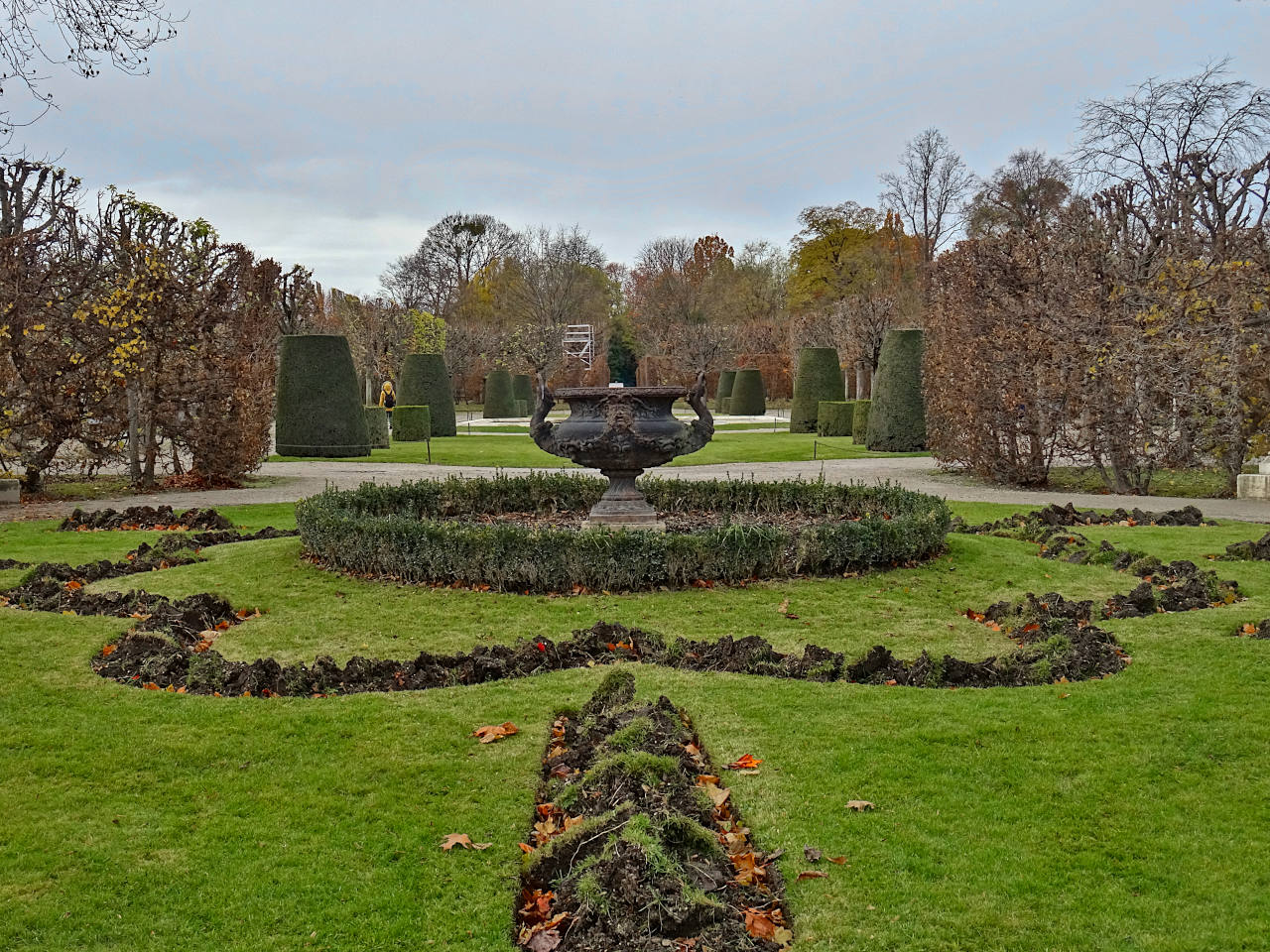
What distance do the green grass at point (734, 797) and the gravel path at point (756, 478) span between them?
6112mm

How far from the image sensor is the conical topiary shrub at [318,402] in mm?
22188

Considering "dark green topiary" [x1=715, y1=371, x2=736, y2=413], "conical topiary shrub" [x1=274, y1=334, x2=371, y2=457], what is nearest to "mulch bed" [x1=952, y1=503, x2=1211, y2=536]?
"conical topiary shrub" [x1=274, y1=334, x2=371, y2=457]

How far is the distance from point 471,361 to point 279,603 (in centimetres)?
4329

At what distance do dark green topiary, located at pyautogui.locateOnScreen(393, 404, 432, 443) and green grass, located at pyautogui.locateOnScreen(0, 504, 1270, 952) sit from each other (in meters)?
21.4

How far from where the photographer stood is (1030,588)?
27.9 feet

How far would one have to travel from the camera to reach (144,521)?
12055 millimetres

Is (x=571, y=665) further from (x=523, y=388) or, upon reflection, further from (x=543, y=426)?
(x=523, y=388)

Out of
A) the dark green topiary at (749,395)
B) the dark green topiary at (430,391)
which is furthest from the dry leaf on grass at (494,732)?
the dark green topiary at (749,395)

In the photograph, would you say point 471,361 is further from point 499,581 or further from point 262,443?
point 499,581

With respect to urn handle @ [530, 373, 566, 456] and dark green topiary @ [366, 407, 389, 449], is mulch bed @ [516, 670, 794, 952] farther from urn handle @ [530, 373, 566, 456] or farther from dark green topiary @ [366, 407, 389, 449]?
dark green topiary @ [366, 407, 389, 449]

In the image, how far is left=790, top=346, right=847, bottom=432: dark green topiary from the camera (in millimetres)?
31031

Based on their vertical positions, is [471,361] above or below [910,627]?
above

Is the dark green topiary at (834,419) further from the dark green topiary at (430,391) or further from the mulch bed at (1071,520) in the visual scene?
the mulch bed at (1071,520)

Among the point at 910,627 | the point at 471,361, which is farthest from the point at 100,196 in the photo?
the point at 471,361
